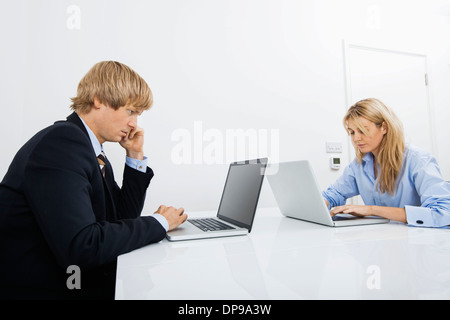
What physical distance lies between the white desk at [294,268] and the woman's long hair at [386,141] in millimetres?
475

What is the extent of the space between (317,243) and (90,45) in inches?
75.7

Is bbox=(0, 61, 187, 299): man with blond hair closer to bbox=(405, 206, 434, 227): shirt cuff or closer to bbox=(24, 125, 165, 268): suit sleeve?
bbox=(24, 125, 165, 268): suit sleeve

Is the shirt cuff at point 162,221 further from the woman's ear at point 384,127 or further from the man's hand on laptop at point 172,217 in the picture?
the woman's ear at point 384,127

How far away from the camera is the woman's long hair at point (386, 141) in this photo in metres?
1.34

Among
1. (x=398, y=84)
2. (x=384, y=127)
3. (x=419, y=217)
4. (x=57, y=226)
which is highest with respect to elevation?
(x=398, y=84)

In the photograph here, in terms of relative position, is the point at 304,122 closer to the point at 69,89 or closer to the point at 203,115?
the point at 203,115

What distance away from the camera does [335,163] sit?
2.48 metres

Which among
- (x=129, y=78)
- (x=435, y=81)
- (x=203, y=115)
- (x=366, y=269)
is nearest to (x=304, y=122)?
(x=203, y=115)

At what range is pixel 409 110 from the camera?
2750 millimetres

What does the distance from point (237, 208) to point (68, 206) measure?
60 cm

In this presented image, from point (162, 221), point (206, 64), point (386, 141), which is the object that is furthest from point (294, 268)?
point (206, 64)

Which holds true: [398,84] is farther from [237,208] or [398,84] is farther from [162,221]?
[162,221]

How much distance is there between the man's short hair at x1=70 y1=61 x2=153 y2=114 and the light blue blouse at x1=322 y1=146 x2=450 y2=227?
1052mm

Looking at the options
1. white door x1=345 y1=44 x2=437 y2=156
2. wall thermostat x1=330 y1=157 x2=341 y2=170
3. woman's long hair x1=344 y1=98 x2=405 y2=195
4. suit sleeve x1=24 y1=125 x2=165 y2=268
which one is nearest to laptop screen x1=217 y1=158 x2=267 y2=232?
suit sleeve x1=24 y1=125 x2=165 y2=268
